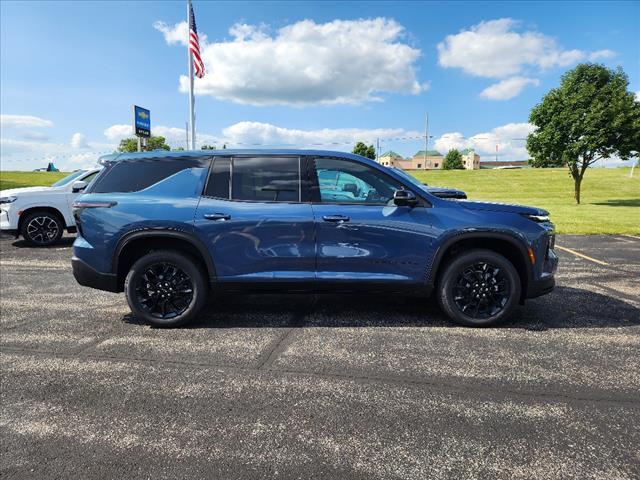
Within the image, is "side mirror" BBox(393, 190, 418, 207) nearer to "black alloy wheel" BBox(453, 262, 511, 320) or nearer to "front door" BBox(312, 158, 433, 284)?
"front door" BBox(312, 158, 433, 284)

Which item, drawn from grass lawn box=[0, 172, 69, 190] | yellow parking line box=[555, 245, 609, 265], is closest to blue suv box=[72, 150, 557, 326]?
yellow parking line box=[555, 245, 609, 265]

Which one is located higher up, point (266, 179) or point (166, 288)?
point (266, 179)

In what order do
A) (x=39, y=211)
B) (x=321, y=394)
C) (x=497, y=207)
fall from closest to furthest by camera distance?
(x=321, y=394)
(x=497, y=207)
(x=39, y=211)

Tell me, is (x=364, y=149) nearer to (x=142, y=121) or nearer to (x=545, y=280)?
(x=142, y=121)

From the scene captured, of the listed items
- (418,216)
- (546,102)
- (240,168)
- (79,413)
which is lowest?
(79,413)

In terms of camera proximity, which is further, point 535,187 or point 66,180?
point 535,187

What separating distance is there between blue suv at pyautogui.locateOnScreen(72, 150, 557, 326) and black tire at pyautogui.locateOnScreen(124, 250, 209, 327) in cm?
1

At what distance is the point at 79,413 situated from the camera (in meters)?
2.76

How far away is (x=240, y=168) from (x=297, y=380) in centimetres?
222

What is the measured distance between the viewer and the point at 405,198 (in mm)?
4109

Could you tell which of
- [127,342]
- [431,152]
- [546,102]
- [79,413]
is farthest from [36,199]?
[431,152]

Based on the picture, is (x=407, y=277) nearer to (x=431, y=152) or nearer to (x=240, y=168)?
(x=240, y=168)

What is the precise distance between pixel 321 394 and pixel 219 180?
2.40m

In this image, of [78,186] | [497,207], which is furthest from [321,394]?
[78,186]
